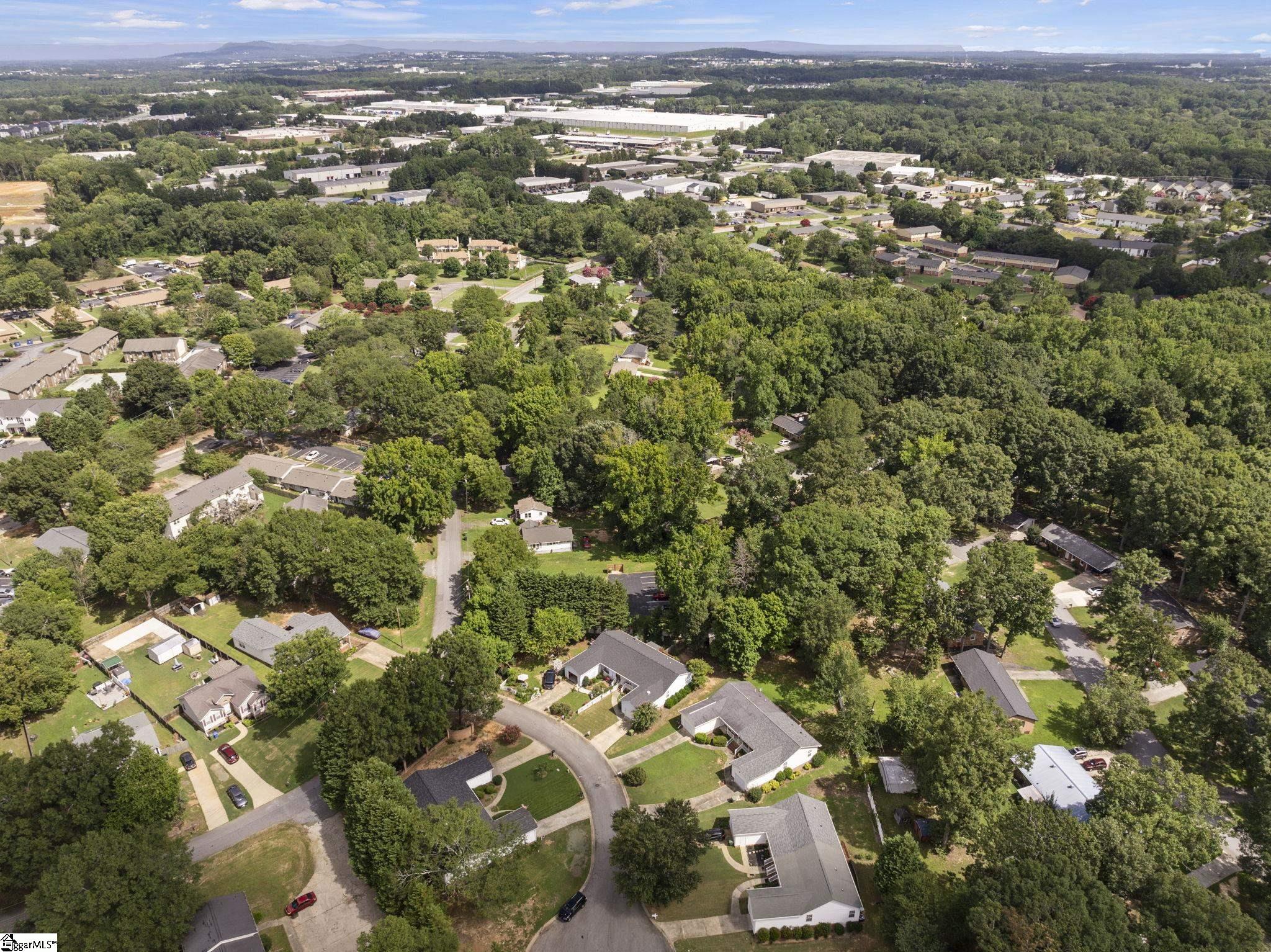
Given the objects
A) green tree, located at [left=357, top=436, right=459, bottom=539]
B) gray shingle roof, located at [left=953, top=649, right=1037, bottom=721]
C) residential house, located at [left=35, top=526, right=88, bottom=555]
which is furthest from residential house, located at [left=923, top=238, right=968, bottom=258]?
residential house, located at [left=35, top=526, right=88, bottom=555]

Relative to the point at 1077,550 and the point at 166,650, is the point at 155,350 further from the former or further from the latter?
the point at 1077,550

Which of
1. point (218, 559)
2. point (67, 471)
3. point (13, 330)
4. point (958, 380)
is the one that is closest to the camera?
point (218, 559)

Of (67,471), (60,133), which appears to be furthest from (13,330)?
(60,133)

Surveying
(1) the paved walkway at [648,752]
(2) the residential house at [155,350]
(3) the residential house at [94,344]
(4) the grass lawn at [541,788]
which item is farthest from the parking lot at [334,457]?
(1) the paved walkway at [648,752]

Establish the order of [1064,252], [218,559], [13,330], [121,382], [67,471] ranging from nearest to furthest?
[218,559]
[67,471]
[121,382]
[13,330]
[1064,252]

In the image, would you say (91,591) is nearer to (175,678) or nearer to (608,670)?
(175,678)

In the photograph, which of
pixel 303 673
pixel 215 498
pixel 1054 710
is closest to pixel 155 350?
pixel 215 498
